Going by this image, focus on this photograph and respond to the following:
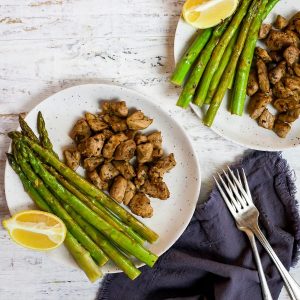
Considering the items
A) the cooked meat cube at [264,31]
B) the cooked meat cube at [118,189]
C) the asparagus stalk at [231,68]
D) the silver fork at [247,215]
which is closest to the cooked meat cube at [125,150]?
the cooked meat cube at [118,189]

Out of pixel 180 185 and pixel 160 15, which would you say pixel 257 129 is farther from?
pixel 160 15

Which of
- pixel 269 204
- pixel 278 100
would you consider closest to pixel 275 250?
pixel 269 204

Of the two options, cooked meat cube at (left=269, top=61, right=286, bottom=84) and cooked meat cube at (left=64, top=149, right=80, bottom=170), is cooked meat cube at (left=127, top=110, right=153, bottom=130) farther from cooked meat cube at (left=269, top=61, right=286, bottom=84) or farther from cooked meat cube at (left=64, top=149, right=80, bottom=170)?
cooked meat cube at (left=269, top=61, right=286, bottom=84)

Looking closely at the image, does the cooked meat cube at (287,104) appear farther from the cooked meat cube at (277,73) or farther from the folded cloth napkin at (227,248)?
the folded cloth napkin at (227,248)

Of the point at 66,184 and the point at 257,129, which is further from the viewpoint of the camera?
the point at 257,129

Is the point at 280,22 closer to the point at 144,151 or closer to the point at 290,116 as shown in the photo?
the point at 290,116

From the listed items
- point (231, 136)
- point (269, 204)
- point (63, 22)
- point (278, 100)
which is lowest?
point (269, 204)
